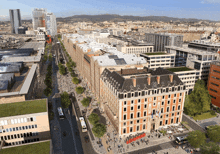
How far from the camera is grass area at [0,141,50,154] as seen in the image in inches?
1915

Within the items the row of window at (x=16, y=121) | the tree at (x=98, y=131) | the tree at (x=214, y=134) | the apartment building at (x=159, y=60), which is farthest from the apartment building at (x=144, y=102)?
the apartment building at (x=159, y=60)

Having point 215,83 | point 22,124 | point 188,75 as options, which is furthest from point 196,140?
point 22,124

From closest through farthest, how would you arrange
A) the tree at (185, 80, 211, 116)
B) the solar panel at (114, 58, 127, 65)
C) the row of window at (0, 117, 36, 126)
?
the row of window at (0, 117, 36, 126) < the tree at (185, 80, 211, 116) < the solar panel at (114, 58, 127, 65)

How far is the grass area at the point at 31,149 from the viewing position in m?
48.7

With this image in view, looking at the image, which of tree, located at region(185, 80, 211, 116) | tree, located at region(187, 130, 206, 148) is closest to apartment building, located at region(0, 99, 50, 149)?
tree, located at region(187, 130, 206, 148)

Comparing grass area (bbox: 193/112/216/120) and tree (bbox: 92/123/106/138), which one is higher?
tree (bbox: 92/123/106/138)

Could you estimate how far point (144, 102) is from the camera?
78.2 metres

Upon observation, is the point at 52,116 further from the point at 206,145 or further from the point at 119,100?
the point at 206,145

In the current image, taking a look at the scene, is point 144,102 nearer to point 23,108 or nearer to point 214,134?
point 214,134

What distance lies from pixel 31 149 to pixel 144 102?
1844 inches

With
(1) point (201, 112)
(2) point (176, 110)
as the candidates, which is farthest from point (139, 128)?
(1) point (201, 112)

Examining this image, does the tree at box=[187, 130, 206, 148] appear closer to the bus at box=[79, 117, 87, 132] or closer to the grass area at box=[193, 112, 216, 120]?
the grass area at box=[193, 112, 216, 120]

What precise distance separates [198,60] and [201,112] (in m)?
40.6

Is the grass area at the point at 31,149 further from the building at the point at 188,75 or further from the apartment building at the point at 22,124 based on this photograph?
the building at the point at 188,75
